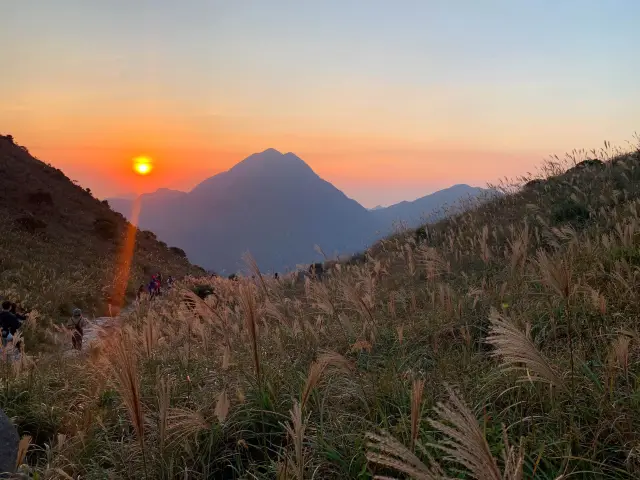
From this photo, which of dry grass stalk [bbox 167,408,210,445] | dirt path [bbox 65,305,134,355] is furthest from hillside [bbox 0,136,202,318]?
Answer: dry grass stalk [bbox 167,408,210,445]

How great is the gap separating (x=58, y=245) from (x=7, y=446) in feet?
107

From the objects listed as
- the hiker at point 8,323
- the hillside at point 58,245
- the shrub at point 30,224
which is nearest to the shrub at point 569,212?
the hiker at point 8,323

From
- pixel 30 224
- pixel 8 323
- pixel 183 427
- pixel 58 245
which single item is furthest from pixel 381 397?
pixel 30 224

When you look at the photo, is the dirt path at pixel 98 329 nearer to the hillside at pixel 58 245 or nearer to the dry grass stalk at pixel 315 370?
the dry grass stalk at pixel 315 370

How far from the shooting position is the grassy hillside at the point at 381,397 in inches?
79.0

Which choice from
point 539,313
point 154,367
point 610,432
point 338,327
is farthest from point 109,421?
point 539,313

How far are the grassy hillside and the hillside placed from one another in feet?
52.6

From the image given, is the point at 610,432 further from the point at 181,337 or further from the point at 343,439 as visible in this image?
the point at 181,337

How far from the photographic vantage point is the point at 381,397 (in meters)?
3.24

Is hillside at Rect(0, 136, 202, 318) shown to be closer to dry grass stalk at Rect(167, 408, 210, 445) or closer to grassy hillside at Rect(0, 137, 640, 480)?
grassy hillside at Rect(0, 137, 640, 480)

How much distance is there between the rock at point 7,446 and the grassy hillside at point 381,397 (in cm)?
30

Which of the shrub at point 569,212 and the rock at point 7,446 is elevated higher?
the shrub at point 569,212

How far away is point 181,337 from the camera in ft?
22.3

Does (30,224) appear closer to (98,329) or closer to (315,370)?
(98,329)
